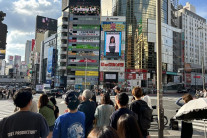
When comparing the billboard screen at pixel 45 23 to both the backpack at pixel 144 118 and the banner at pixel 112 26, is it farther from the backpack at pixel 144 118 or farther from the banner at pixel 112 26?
the backpack at pixel 144 118

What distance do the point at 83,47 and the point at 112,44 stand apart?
9.77 meters

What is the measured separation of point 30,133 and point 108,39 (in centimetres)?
5805

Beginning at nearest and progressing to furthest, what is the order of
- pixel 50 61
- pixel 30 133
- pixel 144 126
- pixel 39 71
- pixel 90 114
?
1. pixel 30 133
2. pixel 144 126
3. pixel 90 114
4. pixel 50 61
5. pixel 39 71

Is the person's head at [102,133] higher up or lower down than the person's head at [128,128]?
higher up

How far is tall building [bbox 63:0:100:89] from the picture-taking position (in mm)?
59562

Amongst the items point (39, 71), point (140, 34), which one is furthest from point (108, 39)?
point (39, 71)

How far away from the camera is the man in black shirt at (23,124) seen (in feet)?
8.97

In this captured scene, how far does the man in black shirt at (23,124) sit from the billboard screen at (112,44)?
56740mm

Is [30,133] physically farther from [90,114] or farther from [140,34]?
[140,34]

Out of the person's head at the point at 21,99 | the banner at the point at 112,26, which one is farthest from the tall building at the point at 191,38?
the person's head at the point at 21,99

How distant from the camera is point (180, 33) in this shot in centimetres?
7769

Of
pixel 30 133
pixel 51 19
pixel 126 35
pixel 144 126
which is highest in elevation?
pixel 51 19

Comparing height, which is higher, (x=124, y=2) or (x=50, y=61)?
(x=124, y=2)

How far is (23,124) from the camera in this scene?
109 inches
